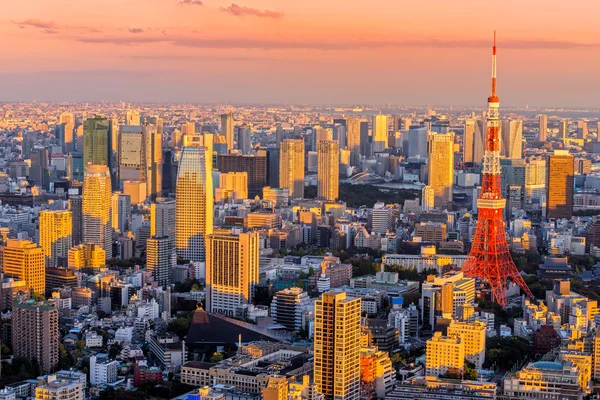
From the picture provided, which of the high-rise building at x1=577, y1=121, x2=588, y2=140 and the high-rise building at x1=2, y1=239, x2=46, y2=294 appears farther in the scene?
the high-rise building at x1=577, y1=121, x2=588, y2=140

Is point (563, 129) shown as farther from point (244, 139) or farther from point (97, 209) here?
point (97, 209)

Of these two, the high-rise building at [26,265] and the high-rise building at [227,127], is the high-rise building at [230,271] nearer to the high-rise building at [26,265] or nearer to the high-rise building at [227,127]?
the high-rise building at [26,265]

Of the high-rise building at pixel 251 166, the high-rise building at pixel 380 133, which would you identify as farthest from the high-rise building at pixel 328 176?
the high-rise building at pixel 380 133

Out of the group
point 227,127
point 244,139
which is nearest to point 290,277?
point 244,139

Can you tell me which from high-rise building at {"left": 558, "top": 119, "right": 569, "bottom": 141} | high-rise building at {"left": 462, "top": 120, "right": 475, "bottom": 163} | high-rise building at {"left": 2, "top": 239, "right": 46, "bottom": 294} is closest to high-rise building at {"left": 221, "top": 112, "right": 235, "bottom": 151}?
high-rise building at {"left": 462, "top": 120, "right": 475, "bottom": 163}

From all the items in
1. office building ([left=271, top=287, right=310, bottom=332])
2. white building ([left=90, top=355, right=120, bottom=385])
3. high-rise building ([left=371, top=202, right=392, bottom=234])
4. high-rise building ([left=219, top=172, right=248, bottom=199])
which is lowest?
white building ([left=90, top=355, right=120, bottom=385])

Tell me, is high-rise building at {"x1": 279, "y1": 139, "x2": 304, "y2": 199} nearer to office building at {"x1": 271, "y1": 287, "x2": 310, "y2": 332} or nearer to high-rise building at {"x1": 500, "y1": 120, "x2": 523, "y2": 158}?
high-rise building at {"x1": 500, "y1": 120, "x2": 523, "y2": 158}

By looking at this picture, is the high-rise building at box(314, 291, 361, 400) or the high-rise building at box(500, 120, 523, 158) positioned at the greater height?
the high-rise building at box(500, 120, 523, 158)
